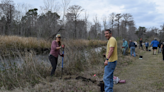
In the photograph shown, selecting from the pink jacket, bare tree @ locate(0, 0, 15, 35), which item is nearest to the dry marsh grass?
the pink jacket

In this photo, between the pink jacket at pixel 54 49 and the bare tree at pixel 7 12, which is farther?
the bare tree at pixel 7 12

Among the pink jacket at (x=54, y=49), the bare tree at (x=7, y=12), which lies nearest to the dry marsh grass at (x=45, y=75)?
the pink jacket at (x=54, y=49)

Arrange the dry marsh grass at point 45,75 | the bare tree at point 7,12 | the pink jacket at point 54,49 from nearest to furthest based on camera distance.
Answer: the dry marsh grass at point 45,75
the pink jacket at point 54,49
the bare tree at point 7,12

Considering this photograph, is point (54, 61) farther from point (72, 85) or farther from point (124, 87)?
point (124, 87)

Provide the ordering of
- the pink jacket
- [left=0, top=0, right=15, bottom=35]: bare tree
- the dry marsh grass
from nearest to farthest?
1. the dry marsh grass
2. the pink jacket
3. [left=0, top=0, right=15, bottom=35]: bare tree

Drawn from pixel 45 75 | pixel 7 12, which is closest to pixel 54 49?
pixel 45 75

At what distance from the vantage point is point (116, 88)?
3961 mm

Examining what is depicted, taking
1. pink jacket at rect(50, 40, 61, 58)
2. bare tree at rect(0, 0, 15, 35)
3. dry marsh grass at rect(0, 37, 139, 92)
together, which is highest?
bare tree at rect(0, 0, 15, 35)

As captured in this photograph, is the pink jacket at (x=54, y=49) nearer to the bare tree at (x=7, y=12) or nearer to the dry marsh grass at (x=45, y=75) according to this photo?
the dry marsh grass at (x=45, y=75)

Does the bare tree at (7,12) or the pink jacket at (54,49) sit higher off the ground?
the bare tree at (7,12)

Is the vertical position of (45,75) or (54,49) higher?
(54,49)

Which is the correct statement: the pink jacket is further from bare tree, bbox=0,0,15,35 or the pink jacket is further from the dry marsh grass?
bare tree, bbox=0,0,15,35

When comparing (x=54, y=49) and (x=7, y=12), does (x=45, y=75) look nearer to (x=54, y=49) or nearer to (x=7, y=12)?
(x=54, y=49)

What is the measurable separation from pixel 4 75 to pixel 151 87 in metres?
5.07
